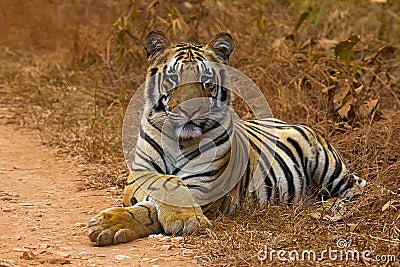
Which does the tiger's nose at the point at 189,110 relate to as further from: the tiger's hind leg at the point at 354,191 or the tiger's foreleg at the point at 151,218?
the tiger's hind leg at the point at 354,191

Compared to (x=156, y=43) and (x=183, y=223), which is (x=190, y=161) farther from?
(x=156, y=43)

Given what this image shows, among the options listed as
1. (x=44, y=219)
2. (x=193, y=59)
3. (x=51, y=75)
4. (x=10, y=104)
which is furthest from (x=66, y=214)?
(x=51, y=75)

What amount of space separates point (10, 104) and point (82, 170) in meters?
2.24

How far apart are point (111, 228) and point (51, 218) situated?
0.78 metres

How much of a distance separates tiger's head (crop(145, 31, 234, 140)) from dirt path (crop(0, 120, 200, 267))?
0.75 metres

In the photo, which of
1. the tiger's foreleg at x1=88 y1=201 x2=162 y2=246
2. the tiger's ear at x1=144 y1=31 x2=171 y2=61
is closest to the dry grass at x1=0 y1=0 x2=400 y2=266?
the tiger's foreleg at x1=88 y1=201 x2=162 y2=246

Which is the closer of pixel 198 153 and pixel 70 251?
pixel 70 251

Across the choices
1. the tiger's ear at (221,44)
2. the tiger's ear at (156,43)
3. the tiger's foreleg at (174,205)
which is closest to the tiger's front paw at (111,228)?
the tiger's foreleg at (174,205)

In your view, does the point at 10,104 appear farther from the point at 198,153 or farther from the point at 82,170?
the point at 198,153

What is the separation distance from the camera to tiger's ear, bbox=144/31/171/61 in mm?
4855

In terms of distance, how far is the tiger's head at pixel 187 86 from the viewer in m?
4.54

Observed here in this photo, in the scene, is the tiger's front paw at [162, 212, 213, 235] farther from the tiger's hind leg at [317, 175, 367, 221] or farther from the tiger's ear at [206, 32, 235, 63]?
the tiger's ear at [206, 32, 235, 63]

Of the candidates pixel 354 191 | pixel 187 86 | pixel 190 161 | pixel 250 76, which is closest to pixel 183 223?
pixel 190 161

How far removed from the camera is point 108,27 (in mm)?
9188
